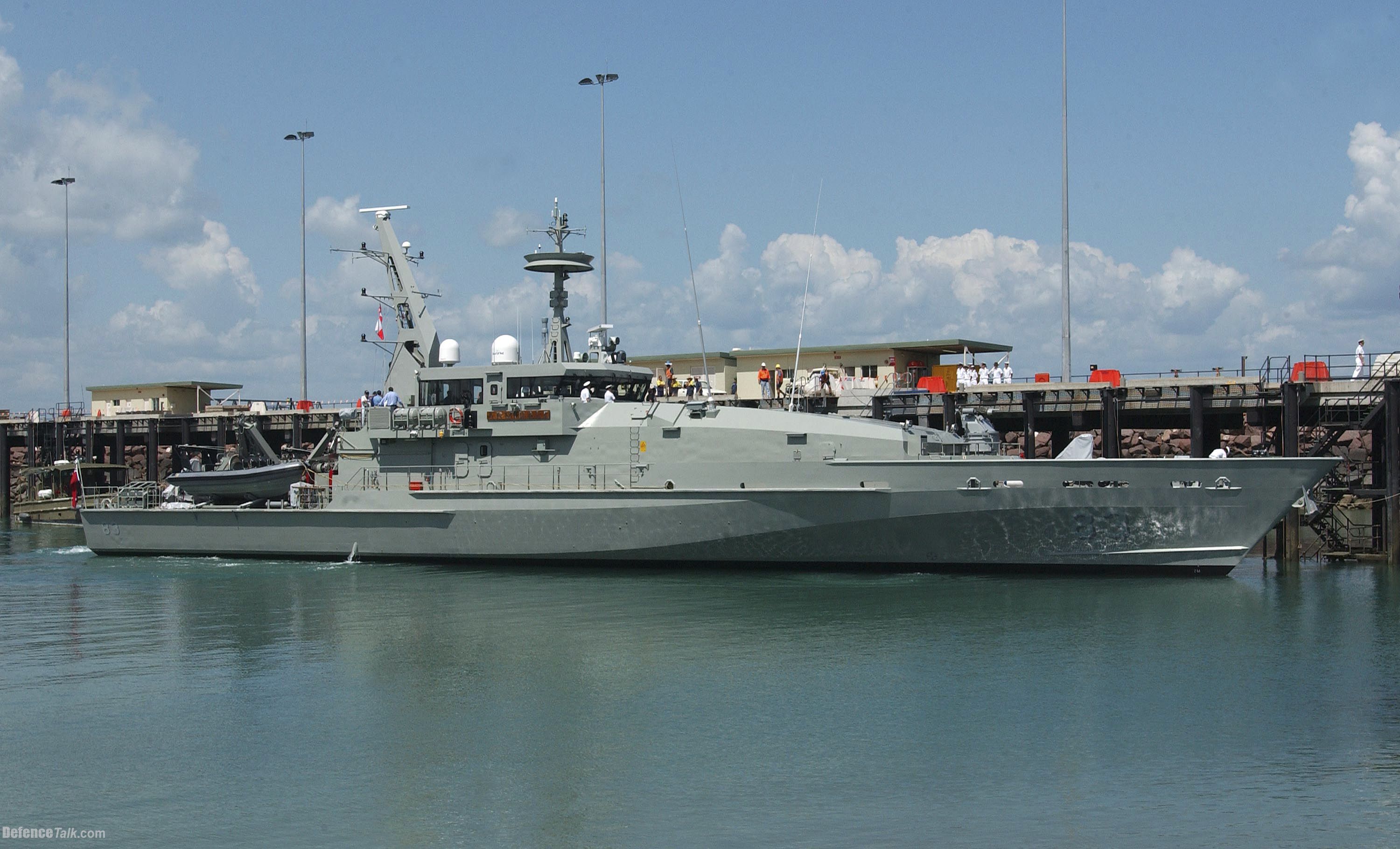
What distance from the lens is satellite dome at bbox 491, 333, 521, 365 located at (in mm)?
23219

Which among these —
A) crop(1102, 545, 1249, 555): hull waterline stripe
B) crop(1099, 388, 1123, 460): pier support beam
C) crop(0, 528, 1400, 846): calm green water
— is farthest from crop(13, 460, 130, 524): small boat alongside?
crop(1102, 545, 1249, 555): hull waterline stripe

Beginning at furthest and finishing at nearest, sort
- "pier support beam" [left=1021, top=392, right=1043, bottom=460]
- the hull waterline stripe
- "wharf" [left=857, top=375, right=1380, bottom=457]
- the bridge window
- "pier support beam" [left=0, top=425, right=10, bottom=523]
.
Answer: "pier support beam" [left=0, top=425, right=10, bottom=523] < "pier support beam" [left=1021, top=392, right=1043, bottom=460] < "wharf" [left=857, top=375, right=1380, bottom=457] < the bridge window < the hull waterline stripe

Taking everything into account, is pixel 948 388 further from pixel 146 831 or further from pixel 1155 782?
pixel 146 831

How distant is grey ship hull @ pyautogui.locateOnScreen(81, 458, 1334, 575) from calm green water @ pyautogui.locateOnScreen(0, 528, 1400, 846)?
2.78 feet

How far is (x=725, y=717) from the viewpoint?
1197 cm

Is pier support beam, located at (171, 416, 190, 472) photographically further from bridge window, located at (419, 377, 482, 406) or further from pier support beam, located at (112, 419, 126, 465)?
bridge window, located at (419, 377, 482, 406)

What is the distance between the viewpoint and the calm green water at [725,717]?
9.30 m

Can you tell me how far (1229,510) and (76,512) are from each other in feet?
119

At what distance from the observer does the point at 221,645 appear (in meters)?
16.1

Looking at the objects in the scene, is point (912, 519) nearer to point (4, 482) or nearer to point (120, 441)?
point (120, 441)

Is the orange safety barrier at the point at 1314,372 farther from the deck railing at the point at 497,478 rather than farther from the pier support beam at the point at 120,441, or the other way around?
the pier support beam at the point at 120,441

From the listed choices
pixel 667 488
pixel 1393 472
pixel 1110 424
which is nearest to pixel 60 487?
pixel 667 488

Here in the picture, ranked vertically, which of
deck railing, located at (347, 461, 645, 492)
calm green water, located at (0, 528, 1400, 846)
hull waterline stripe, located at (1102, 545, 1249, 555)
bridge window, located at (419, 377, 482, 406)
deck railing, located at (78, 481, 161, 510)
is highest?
bridge window, located at (419, 377, 482, 406)

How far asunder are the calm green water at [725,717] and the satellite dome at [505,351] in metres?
5.55
